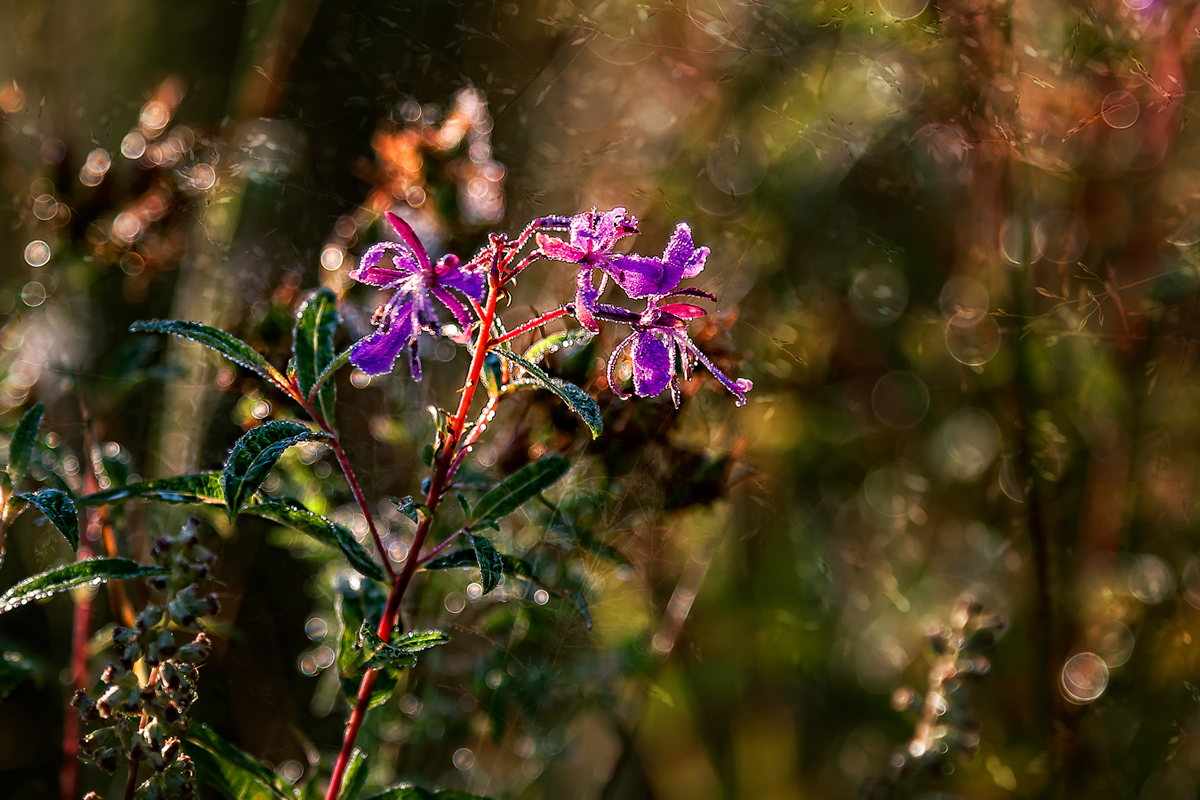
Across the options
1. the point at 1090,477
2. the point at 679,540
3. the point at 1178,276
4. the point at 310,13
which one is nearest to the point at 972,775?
the point at 1090,477

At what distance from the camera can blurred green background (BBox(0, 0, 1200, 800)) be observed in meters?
1.17

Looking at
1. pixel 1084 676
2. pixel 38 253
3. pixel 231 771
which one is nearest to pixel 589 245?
pixel 231 771

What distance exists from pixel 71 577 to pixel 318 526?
20 cm

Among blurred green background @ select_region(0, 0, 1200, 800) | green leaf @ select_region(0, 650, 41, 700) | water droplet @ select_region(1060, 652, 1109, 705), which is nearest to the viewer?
green leaf @ select_region(0, 650, 41, 700)

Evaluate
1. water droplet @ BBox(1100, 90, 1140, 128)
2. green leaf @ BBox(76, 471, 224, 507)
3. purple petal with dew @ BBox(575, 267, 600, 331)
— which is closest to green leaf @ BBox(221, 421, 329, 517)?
green leaf @ BBox(76, 471, 224, 507)

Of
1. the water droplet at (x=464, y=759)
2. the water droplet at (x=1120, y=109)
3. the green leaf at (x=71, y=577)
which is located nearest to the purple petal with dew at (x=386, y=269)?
the green leaf at (x=71, y=577)

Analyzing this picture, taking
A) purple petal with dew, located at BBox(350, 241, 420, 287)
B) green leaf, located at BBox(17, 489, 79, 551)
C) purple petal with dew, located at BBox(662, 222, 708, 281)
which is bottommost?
green leaf, located at BBox(17, 489, 79, 551)

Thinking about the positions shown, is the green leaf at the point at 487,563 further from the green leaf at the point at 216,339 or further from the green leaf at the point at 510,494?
the green leaf at the point at 216,339

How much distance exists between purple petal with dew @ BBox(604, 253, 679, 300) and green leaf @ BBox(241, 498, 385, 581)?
32 cm

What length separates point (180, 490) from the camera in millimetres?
688

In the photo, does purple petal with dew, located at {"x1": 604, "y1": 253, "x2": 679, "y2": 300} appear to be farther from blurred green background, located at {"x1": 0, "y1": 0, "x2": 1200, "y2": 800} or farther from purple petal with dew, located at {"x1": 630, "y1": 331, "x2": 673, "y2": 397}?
blurred green background, located at {"x1": 0, "y1": 0, "x2": 1200, "y2": 800}

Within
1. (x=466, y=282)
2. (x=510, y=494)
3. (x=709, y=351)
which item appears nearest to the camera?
(x=466, y=282)

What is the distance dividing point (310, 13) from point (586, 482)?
104 cm

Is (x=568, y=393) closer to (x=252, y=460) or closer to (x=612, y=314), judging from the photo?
(x=612, y=314)
